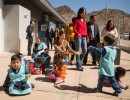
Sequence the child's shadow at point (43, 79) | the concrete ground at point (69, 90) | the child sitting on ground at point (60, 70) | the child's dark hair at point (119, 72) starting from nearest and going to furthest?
the concrete ground at point (69, 90)
the child's dark hair at point (119, 72)
the child sitting on ground at point (60, 70)
the child's shadow at point (43, 79)

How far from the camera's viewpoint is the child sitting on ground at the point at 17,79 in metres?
4.86

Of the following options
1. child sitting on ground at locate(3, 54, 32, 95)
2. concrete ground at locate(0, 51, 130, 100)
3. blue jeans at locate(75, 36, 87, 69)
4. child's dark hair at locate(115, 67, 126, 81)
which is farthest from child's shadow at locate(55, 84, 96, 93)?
blue jeans at locate(75, 36, 87, 69)

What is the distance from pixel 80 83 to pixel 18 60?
1.88m

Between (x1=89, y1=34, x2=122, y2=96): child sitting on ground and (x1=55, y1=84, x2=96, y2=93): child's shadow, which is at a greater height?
(x1=89, y1=34, x2=122, y2=96): child sitting on ground

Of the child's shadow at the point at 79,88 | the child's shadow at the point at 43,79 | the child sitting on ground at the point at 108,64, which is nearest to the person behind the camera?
the child sitting on ground at the point at 108,64

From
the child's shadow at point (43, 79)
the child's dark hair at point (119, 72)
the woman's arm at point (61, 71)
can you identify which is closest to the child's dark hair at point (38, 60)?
the child's shadow at point (43, 79)

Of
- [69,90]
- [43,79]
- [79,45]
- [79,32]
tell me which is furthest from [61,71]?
[79,32]

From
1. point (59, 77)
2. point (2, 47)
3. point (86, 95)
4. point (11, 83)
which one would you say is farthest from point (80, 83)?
point (2, 47)

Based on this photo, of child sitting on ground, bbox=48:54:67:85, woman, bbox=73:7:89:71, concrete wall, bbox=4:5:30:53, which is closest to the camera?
child sitting on ground, bbox=48:54:67:85

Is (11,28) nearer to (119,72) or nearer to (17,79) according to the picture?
(17,79)

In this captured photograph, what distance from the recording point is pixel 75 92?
524cm

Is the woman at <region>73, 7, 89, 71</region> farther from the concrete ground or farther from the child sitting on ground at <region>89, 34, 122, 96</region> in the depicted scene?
the child sitting on ground at <region>89, 34, 122, 96</region>

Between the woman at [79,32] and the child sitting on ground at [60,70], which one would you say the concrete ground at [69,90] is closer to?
the child sitting on ground at [60,70]

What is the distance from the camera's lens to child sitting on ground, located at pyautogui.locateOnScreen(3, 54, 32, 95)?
16.0 ft
